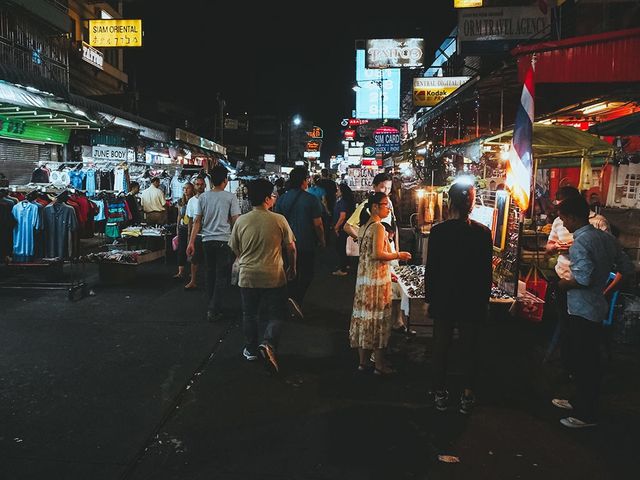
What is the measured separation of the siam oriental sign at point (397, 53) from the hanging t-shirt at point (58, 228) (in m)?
14.8

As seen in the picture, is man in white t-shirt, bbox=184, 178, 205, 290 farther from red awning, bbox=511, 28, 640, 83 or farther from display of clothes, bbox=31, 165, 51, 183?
red awning, bbox=511, 28, 640, 83

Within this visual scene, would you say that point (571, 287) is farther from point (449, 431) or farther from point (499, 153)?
point (499, 153)

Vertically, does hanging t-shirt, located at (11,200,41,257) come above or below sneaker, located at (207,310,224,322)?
above

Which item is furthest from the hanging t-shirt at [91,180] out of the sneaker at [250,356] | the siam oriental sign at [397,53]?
the siam oriental sign at [397,53]

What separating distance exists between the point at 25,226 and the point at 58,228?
52 cm

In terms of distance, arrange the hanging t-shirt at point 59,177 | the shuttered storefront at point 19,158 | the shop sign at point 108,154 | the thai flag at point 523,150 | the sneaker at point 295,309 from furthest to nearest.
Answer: the shuttered storefront at point 19,158
the shop sign at point 108,154
the hanging t-shirt at point 59,177
the sneaker at point 295,309
the thai flag at point 523,150

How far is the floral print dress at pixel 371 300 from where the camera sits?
210 inches

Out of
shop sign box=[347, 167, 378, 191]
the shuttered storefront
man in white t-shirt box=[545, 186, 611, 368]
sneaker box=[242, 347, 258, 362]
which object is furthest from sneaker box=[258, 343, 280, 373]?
shop sign box=[347, 167, 378, 191]

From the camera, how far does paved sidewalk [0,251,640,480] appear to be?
368 cm

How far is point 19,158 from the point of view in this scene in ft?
47.2

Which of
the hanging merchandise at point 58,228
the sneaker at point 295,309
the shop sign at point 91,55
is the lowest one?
the sneaker at point 295,309

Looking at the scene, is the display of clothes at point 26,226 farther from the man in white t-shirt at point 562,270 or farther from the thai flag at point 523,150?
the man in white t-shirt at point 562,270

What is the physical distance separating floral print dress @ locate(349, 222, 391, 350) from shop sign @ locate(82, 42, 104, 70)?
19.6 metres

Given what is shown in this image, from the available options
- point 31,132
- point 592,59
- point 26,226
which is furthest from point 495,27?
point 31,132
